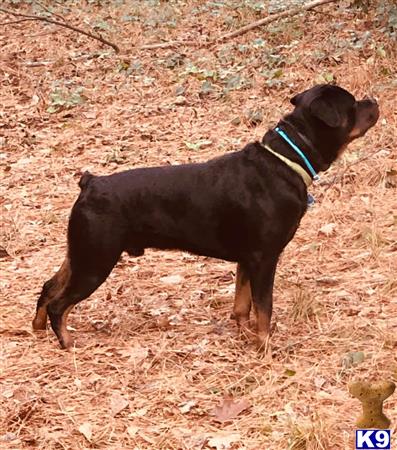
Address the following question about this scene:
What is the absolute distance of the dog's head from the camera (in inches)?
171

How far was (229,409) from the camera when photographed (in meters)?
3.91

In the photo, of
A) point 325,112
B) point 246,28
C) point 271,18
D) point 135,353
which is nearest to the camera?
point 325,112

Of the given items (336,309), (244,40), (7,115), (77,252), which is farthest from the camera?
(244,40)

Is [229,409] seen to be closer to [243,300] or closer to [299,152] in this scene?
[243,300]

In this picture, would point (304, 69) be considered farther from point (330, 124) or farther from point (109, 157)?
point (330, 124)

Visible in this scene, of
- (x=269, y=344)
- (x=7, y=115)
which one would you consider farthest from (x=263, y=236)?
(x=7, y=115)

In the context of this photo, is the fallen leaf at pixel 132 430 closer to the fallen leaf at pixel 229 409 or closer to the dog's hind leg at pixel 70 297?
the fallen leaf at pixel 229 409

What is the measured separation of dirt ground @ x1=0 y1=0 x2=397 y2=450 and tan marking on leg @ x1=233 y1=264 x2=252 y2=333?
144 mm

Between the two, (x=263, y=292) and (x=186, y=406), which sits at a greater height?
(x=263, y=292)

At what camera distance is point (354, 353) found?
4.22 metres

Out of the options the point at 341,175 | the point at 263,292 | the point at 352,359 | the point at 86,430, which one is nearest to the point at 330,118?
the point at 263,292

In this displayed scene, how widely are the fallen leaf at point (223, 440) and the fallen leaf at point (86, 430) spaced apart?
61cm

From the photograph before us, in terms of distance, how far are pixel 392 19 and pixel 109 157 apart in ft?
12.4
